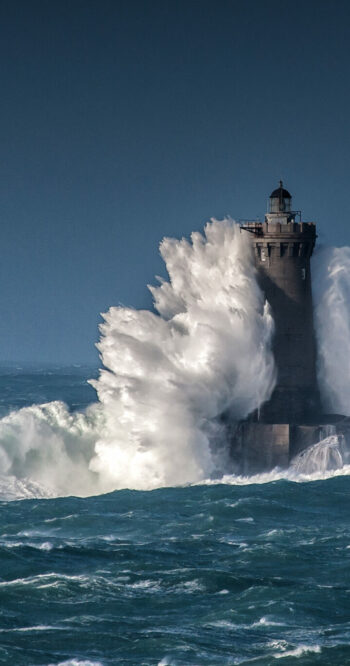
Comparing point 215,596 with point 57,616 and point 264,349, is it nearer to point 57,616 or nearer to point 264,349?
point 57,616

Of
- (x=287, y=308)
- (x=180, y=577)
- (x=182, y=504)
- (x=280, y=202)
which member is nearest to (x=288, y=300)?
(x=287, y=308)

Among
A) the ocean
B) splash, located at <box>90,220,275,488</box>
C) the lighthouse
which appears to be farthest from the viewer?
the lighthouse

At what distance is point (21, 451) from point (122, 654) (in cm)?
2764

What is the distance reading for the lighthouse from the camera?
2111 inches

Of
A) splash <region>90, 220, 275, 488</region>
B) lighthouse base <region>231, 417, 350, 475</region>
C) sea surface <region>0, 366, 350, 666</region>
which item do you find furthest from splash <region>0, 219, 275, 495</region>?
sea surface <region>0, 366, 350, 666</region>

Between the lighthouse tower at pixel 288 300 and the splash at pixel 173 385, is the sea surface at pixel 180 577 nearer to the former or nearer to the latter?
the splash at pixel 173 385

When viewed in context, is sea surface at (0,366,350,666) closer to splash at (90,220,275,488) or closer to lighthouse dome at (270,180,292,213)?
splash at (90,220,275,488)

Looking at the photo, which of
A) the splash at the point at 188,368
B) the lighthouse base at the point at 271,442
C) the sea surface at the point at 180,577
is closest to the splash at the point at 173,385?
the splash at the point at 188,368

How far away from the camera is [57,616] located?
1209 inches

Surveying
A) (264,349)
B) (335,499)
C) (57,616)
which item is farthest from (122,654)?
(264,349)

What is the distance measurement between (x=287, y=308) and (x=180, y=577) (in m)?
21.6

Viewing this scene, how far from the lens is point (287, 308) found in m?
54.2

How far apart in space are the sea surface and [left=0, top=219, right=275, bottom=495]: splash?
10.9 ft

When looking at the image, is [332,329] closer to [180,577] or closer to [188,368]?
[188,368]
